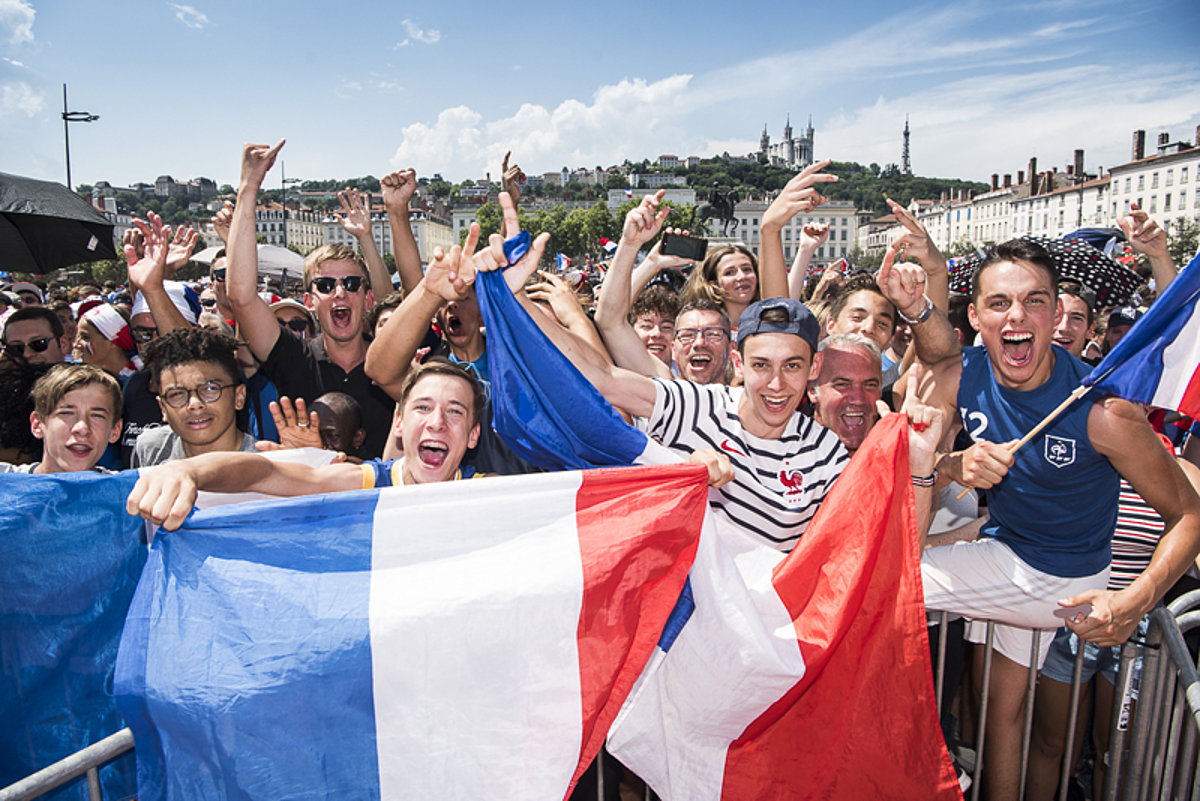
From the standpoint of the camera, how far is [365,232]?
538 cm

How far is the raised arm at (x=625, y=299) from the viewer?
3584mm

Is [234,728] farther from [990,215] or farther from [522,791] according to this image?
[990,215]

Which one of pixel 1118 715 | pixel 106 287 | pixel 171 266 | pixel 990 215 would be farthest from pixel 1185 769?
pixel 990 215

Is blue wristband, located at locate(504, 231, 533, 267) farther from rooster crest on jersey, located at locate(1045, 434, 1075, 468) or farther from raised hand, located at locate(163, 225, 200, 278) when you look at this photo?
raised hand, located at locate(163, 225, 200, 278)

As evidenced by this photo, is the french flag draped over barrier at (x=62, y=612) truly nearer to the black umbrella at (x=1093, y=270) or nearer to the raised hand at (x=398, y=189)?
the raised hand at (x=398, y=189)

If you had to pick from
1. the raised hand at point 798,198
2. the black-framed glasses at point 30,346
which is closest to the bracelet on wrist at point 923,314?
the raised hand at point 798,198

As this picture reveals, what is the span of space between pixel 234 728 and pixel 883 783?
2.12m

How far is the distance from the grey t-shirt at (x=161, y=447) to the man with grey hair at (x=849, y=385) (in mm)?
2644

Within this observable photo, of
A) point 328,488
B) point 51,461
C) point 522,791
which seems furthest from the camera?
point 51,461

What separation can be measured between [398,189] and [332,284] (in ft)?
3.22

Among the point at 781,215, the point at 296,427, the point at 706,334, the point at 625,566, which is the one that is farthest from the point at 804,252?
the point at 296,427

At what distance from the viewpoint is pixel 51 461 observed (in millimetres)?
3309

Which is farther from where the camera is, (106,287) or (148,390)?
(106,287)

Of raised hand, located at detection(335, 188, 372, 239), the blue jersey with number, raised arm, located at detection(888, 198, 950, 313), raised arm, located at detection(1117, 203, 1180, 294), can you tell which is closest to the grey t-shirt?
raised hand, located at detection(335, 188, 372, 239)
